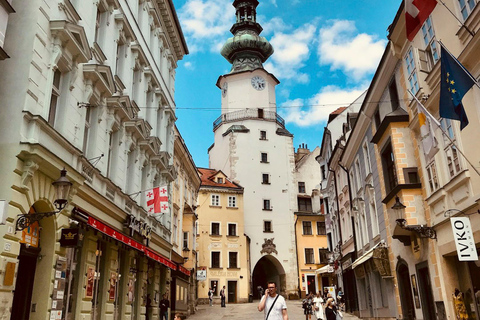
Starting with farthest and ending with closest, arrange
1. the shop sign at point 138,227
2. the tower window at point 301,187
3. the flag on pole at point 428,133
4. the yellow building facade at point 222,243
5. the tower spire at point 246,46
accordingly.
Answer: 1. the tower spire at point 246,46
2. the tower window at point 301,187
3. the yellow building facade at point 222,243
4. the shop sign at point 138,227
5. the flag on pole at point 428,133

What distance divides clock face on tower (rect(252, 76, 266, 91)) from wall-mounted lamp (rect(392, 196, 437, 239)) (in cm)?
4291

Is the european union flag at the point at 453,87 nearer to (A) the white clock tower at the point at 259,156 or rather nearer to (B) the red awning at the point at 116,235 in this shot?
(B) the red awning at the point at 116,235

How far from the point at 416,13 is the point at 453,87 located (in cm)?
274

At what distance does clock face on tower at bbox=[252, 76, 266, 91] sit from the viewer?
5647 cm

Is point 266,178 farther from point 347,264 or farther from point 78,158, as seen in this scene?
point 78,158

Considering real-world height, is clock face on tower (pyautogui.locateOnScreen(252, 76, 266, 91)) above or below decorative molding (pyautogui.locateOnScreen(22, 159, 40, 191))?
above

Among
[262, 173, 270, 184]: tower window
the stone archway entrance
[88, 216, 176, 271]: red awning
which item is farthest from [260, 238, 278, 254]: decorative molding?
[88, 216, 176, 271]: red awning

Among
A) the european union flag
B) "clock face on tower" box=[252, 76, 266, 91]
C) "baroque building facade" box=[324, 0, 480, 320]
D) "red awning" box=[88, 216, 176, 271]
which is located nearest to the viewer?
the european union flag

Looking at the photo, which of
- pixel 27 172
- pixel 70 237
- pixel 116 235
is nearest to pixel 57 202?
pixel 27 172

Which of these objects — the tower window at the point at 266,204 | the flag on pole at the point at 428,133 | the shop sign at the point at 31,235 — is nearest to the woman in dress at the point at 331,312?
the flag on pole at the point at 428,133

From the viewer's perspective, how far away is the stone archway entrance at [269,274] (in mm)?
50406

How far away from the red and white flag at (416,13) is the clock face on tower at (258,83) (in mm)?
Answer: 45328

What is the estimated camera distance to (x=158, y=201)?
1764cm

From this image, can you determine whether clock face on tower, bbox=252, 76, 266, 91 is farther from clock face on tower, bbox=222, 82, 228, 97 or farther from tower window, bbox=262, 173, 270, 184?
tower window, bbox=262, 173, 270, 184
